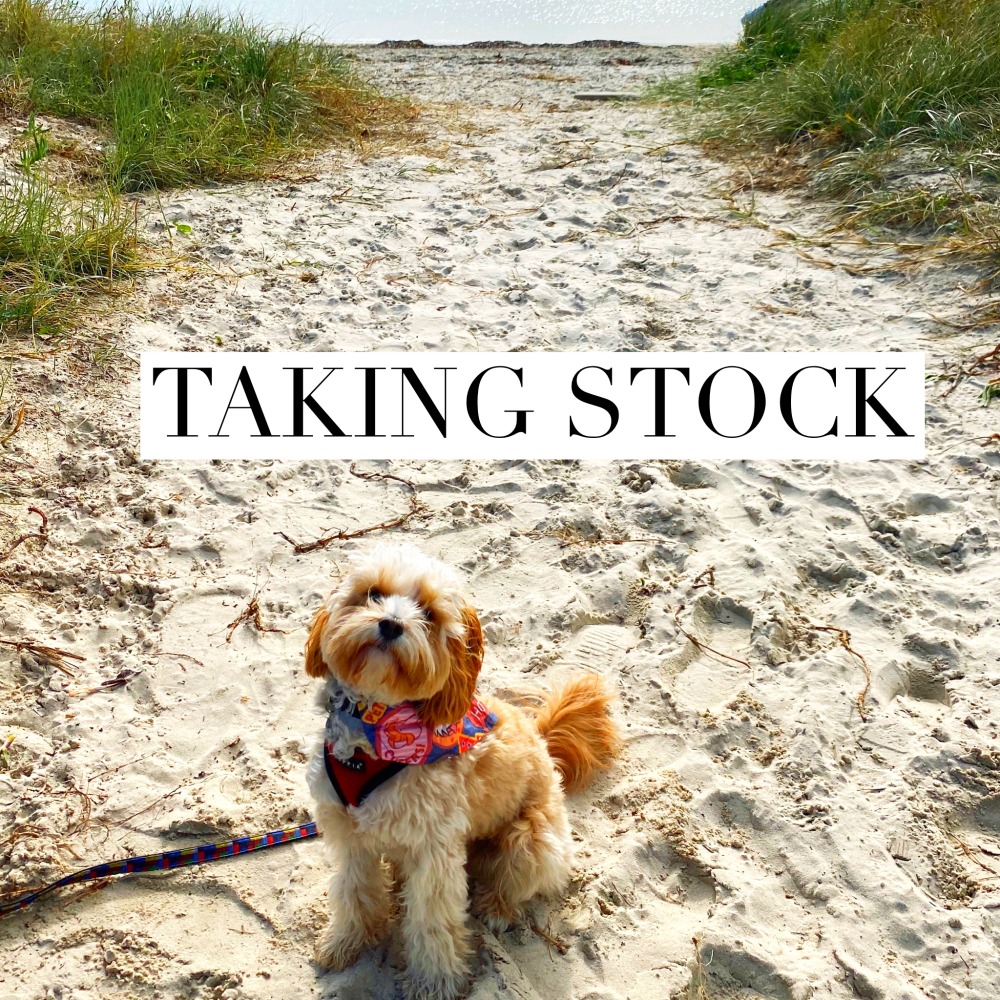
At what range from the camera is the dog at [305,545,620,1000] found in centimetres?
248

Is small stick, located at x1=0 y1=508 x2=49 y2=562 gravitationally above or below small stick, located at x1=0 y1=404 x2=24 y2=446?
below

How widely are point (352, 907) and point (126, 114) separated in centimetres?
718

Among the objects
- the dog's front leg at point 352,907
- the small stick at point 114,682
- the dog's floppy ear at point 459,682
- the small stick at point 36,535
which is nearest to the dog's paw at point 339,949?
the dog's front leg at point 352,907

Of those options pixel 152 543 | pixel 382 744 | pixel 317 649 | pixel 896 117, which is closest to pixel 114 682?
pixel 152 543

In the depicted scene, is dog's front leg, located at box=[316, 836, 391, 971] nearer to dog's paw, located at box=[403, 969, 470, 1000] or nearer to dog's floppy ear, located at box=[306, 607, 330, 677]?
dog's paw, located at box=[403, 969, 470, 1000]

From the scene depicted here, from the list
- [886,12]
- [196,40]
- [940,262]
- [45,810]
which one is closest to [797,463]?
[940,262]

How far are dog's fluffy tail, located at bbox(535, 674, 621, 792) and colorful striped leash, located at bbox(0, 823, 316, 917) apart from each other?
0.97 meters

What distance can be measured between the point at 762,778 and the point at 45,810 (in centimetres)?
237

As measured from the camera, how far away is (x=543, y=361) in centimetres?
600

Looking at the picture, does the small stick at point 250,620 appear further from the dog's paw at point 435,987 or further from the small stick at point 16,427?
the small stick at point 16,427

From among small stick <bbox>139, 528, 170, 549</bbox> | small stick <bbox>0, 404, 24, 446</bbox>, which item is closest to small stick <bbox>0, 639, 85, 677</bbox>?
small stick <bbox>139, 528, 170, 549</bbox>

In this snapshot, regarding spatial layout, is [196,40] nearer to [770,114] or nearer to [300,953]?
[770,114]

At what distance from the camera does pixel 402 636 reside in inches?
93.7

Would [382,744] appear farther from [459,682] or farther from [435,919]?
[435,919]
